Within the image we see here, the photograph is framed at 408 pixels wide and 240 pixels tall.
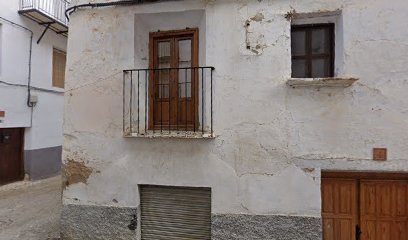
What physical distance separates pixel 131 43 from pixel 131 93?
794 mm

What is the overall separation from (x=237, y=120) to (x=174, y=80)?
1.25m

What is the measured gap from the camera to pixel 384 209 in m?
4.00

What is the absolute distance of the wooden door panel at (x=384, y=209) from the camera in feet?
13.0

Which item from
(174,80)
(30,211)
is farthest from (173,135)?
(30,211)

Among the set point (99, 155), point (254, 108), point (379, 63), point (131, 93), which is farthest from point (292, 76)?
point (99, 155)

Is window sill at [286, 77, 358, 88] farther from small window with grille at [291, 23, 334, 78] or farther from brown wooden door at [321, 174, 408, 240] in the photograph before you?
brown wooden door at [321, 174, 408, 240]

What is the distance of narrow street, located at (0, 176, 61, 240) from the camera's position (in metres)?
5.33

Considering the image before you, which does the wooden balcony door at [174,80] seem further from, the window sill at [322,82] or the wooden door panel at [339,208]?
the wooden door panel at [339,208]

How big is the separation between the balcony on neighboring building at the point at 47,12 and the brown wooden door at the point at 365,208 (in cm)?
942

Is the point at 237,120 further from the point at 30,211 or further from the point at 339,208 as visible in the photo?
the point at 30,211

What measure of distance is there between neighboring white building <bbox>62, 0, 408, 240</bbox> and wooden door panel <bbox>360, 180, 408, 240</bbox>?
0.05ft

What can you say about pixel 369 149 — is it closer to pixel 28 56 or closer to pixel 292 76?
pixel 292 76

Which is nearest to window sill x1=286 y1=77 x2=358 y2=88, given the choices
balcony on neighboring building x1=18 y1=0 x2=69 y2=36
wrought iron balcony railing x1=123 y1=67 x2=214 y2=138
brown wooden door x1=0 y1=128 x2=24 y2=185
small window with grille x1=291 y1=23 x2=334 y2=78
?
small window with grille x1=291 y1=23 x2=334 y2=78

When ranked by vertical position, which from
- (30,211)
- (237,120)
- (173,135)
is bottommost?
(30,211)
